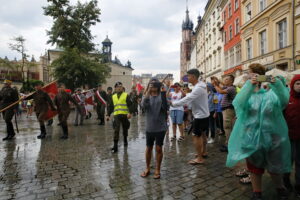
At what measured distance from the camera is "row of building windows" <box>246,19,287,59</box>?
1647cm

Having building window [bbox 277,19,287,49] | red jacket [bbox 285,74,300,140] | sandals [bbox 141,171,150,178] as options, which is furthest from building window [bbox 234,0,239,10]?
sandals [bbox 141,171,150,178]

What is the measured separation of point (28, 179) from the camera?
4086 mm

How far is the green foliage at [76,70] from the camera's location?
28375 millimetres

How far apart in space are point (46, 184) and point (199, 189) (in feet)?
8.53

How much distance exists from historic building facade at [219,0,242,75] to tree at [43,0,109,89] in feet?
56.6

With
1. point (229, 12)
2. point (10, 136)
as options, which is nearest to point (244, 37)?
point (229, 12)

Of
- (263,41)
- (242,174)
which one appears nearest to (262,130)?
(242,174)

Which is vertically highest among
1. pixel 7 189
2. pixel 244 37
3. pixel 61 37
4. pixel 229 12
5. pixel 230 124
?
pixel 229 12

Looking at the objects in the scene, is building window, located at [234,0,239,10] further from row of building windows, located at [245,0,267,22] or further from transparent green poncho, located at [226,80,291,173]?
transparent green poncho, located at [226,80,291,173]

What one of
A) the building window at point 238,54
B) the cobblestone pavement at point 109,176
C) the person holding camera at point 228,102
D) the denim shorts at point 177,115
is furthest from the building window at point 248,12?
the cobblestone pavement at point 109,176

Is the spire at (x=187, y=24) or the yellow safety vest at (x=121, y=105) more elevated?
the spire at (x=187, y=24)

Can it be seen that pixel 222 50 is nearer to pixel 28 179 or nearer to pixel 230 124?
pixel 230 124

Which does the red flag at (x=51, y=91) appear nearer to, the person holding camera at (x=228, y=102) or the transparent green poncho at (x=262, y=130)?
the person holding camera at (x=228, y=102)

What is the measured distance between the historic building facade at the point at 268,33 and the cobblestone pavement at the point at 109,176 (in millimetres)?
13516
